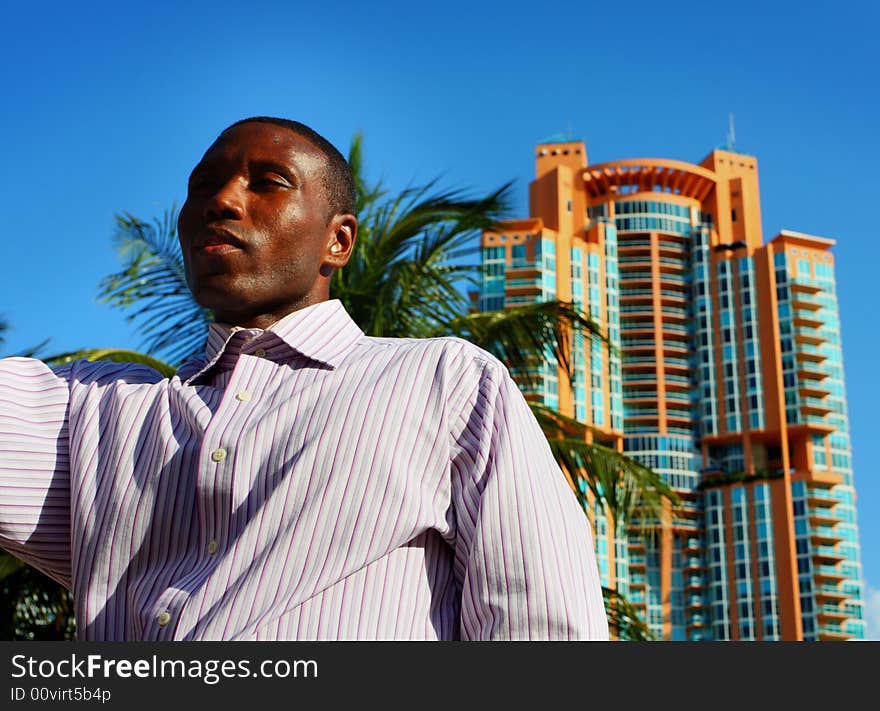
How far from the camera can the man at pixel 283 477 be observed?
132cm

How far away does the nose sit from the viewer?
1.58 metres

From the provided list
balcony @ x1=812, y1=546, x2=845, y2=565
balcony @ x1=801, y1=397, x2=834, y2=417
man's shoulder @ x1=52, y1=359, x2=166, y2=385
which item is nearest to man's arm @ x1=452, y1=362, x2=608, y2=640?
man's shoulder @ x1=52, y1=359, x2=166, y2=385

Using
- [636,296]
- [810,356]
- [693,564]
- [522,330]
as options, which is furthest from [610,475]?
[810,356]

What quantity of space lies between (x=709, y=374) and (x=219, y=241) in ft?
236

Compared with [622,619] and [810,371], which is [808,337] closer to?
[810,371]

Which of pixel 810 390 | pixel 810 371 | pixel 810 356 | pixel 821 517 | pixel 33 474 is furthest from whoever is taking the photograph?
pixel 810 356

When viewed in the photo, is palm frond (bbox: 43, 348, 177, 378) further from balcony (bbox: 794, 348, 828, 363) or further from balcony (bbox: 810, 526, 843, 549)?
balcony (bbox: 794, 348, 828, 363)

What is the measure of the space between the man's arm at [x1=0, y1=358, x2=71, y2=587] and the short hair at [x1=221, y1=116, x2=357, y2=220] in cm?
48

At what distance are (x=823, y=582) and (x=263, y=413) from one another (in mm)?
69717

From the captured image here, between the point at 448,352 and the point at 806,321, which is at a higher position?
the point at 806,321

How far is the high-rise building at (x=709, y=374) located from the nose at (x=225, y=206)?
63573mm

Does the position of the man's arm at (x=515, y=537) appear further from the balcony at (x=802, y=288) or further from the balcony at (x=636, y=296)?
the balcony at (x=802, y=288)

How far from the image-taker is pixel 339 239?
1729 millimetres

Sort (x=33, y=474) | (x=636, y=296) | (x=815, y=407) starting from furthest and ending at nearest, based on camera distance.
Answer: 1. (x=636, y=296)
2. (x=815, y=407)
3. (x=33, y=474)
